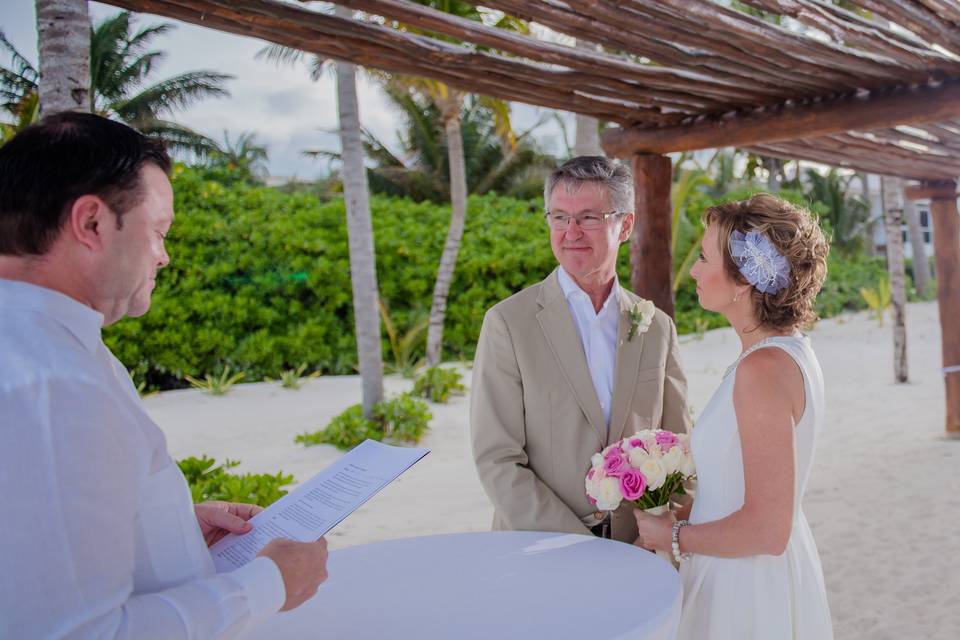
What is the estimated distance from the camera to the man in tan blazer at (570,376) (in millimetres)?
2416

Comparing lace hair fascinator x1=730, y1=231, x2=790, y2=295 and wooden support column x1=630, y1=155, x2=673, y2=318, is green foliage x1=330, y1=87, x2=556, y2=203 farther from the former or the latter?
lace hair fascinator x1=730, y1=231, x2=790, y2=295

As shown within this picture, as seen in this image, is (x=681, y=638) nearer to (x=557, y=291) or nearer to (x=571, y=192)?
(x=557, y=291)

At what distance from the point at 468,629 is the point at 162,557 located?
650 millimetres

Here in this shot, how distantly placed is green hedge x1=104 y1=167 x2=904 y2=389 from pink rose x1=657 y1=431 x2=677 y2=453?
9.66m

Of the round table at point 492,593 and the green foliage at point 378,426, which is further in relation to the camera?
the green foliage at point 378,426

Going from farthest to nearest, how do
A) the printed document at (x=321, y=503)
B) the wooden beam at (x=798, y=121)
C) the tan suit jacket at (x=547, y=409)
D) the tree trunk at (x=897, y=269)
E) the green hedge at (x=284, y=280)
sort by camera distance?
the green hedge at (x=284, y=280) → the tree trunk at (x=897, y=269) → the wooden beam at (x=798, y=121) → the tan suit jacket at (x=547, y=409) → the printed document at (x=321, y=503)

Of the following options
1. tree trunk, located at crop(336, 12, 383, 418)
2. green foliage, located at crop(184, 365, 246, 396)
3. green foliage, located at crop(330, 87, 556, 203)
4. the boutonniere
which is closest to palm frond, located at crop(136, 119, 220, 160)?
green foliage, located at crop(330, 87, 556, 203)

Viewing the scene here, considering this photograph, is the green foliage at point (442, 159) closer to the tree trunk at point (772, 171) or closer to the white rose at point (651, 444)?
the tree trunk at point (772, 171)

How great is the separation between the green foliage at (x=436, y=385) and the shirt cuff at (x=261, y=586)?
851 centimetres

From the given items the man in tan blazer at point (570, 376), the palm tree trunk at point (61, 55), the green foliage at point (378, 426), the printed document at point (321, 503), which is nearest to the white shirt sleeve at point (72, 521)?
the printed document at point (321, 503)

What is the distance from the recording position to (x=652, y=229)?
5047 millimetres

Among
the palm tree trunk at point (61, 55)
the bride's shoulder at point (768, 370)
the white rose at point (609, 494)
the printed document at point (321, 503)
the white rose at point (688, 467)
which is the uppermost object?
the palm tree trunk at point (61, 55)

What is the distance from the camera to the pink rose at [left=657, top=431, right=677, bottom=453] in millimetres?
2209

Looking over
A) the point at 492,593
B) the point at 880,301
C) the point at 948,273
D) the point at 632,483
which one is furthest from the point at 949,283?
the point at 880,301
